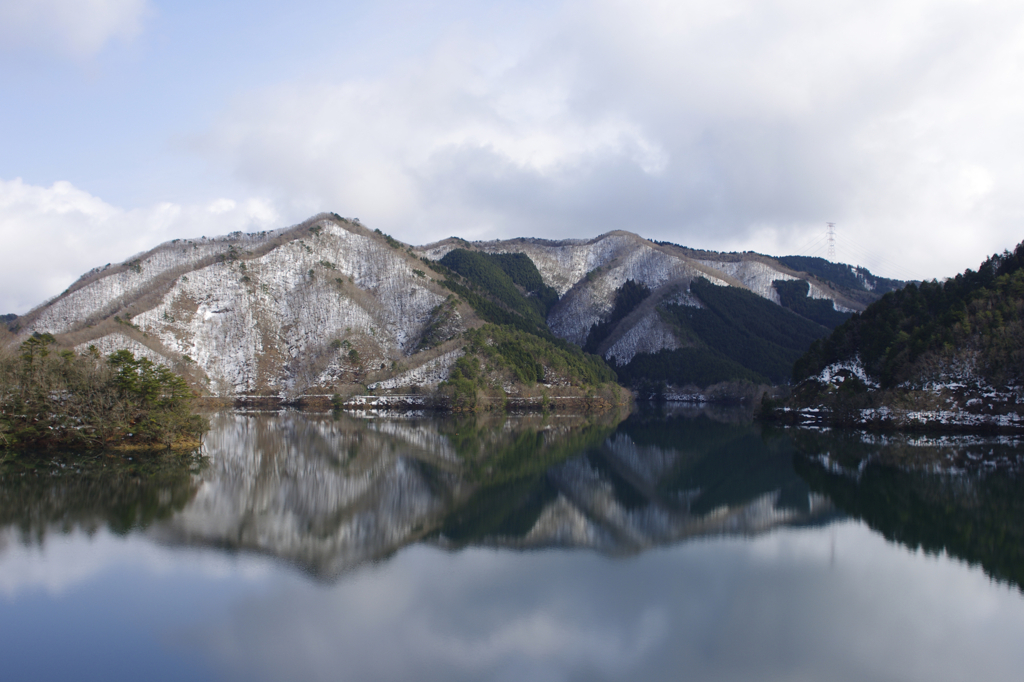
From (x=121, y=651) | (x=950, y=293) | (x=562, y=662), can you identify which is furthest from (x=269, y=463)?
(x=950, y=293)

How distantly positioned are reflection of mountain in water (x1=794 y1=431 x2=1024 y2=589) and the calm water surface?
169mm

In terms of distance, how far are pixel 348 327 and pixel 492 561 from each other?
111m

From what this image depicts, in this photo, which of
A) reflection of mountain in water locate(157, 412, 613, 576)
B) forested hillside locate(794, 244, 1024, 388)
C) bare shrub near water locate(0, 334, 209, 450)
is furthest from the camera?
forested hillside locate(794, 244, 1024, 388)

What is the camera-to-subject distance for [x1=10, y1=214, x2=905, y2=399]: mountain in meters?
112

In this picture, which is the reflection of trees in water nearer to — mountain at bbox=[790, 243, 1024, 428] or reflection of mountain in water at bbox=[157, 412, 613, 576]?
reflection of mountain in water at bbox=[157, 412, 613, 576]

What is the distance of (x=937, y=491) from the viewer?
1237 inches

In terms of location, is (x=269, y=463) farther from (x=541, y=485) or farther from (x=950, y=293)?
(x=950, y=293)

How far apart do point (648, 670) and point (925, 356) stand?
199ft

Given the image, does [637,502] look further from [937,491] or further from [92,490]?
[92,490]

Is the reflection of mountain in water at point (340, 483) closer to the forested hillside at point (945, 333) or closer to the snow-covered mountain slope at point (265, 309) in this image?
the forested hillside at point (945, 333)

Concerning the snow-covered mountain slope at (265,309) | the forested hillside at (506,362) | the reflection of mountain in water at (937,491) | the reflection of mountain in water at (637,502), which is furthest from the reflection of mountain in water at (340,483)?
the snow-covered mountain slope at (265,309)

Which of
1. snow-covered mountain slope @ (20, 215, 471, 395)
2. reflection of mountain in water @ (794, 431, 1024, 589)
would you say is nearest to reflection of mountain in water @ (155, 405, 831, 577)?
reflection of mountain in water @ (794, 431, 1024, 589)

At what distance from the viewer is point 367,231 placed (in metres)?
158

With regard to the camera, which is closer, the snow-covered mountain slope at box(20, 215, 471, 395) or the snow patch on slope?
the snow-covered mountain slope at box(20, 215, 471, 395)
